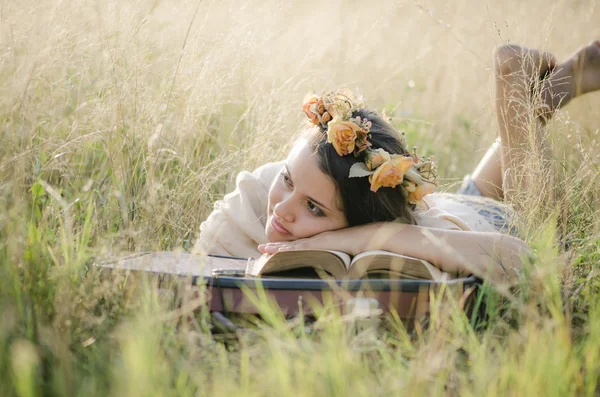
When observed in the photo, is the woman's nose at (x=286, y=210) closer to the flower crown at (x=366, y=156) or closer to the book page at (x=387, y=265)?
the flower crown at (x=366, y=156)

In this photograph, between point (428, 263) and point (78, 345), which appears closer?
point (78, 345)

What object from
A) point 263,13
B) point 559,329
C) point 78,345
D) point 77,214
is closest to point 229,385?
point 78,345

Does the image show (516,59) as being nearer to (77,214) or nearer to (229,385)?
(77,214)

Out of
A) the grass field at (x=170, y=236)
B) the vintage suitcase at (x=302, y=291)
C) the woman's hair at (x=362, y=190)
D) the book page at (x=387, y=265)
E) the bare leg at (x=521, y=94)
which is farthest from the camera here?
the bare leg at (x=521, y=94)

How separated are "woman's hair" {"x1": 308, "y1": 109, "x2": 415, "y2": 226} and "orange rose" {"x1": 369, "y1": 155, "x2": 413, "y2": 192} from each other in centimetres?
10

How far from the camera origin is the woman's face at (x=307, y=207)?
2430 millimetres

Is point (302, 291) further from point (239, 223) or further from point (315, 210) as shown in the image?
point (239, 223)

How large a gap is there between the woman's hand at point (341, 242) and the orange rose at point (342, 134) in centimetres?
31

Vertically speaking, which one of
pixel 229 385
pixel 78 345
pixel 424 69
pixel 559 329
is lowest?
pixel 78 345

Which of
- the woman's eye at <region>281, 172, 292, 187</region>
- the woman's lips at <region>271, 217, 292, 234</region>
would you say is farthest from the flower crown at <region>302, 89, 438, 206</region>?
the woman's lips at <region>271, 217, 292, 234</region>

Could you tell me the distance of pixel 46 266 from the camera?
1.88 m

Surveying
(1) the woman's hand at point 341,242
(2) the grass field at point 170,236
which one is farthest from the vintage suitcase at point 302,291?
(1) the woman's hand at point 341,242

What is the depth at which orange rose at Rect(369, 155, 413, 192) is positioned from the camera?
2350 mm

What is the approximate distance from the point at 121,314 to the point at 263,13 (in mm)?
2343
